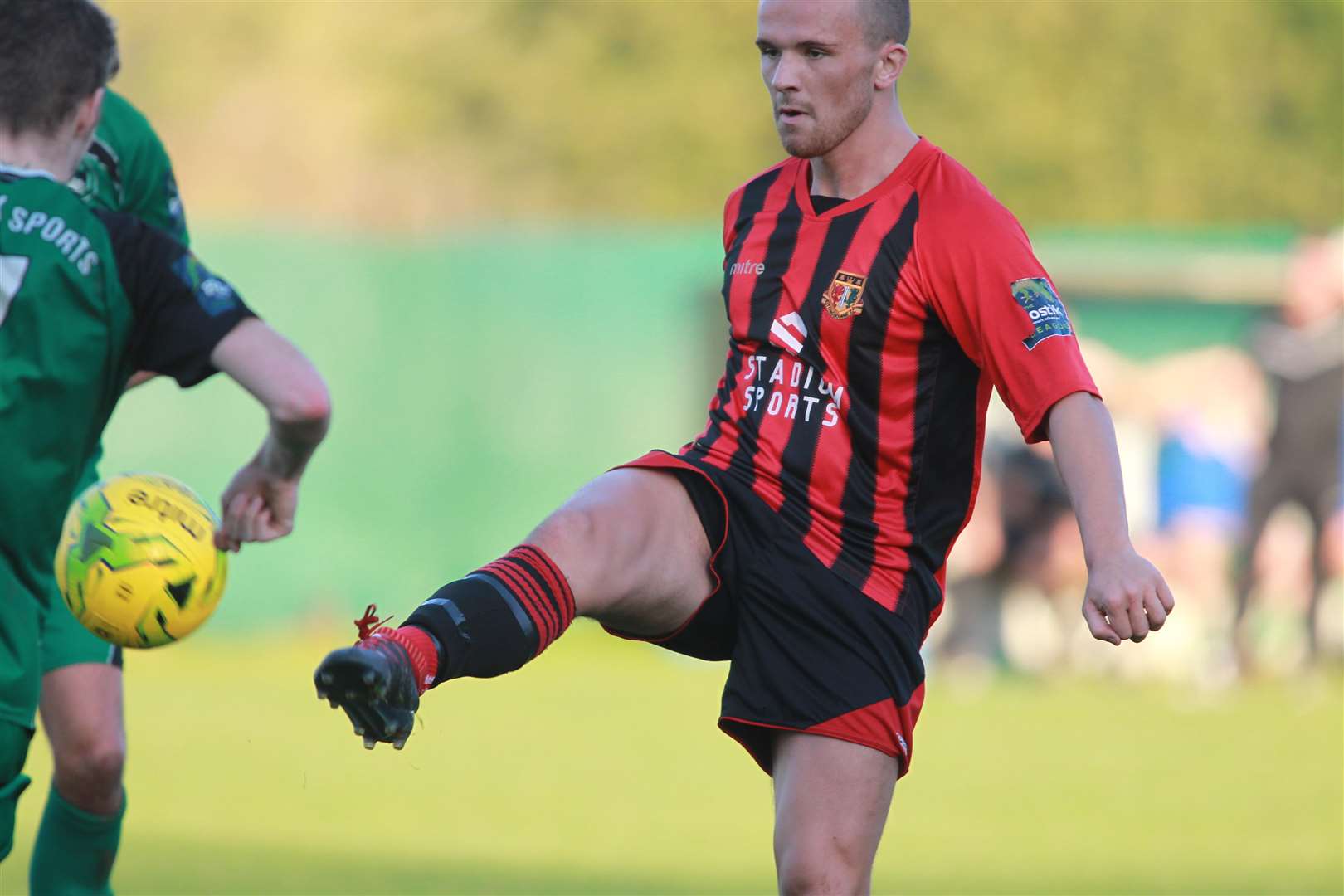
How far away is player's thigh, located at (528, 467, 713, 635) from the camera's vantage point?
4.14m

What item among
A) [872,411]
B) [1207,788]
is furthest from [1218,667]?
[872,411]

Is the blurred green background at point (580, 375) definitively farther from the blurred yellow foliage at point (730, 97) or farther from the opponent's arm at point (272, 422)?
the opponent's arm at point (272, 422)

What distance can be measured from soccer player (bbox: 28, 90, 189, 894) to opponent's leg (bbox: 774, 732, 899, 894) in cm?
182

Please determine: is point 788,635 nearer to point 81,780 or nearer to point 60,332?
point 60,332

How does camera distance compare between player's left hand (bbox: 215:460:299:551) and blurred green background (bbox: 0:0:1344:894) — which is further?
blurred green background (bbox: 0:0:1344:894)

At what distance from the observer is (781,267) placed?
4648mm

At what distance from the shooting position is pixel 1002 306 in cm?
430

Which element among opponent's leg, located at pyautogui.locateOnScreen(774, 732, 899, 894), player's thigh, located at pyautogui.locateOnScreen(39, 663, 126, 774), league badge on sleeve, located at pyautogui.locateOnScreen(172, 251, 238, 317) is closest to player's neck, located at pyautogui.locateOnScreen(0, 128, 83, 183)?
league badge on sleeve, located at pyautogui.locateOnScreen(172, 251, 238, 317)

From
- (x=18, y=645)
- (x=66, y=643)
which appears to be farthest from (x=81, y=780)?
(x=18, y=645)

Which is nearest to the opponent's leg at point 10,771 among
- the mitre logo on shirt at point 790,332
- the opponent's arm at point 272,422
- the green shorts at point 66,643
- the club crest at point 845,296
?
Result: the opponent's arm at point 272,422

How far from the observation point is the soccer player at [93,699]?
504 cm

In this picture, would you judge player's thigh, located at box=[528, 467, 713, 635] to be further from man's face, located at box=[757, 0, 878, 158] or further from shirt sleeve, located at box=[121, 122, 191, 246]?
shirt sleeve, located at box=[121, 122, 191, 246]

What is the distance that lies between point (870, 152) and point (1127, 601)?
1.37 meters

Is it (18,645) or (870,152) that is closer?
(18,645)
